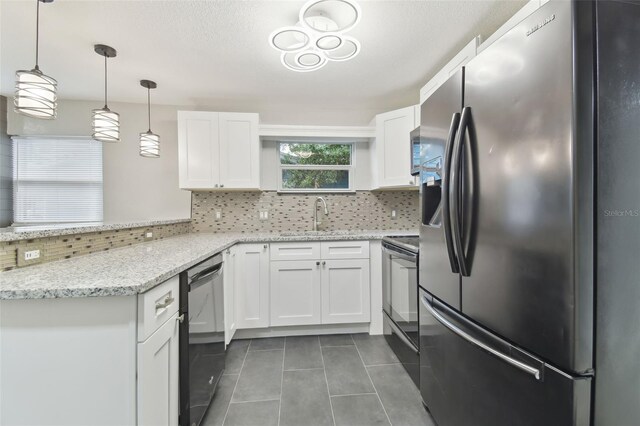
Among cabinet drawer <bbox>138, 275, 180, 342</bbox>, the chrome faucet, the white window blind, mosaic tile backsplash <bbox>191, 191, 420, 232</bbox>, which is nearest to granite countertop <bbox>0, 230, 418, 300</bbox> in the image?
cabinet drawer <bbox>138, 275, 180, 342</bbox>

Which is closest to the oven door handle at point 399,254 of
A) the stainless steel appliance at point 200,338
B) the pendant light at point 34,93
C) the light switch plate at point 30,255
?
the stainless steel appliance at point 200,338

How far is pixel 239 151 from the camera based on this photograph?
8.97ft

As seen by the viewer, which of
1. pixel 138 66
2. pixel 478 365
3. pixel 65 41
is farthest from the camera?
pixel 138 66

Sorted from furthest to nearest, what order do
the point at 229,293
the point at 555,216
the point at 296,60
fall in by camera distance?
the point at 229,293 → the point at 296,60 → the point at 555,216

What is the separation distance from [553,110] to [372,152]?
2385 millimetres

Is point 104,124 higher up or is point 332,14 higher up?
point 332,14

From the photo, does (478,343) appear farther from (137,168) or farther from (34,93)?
(137,168)

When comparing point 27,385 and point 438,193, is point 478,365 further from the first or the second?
point 27,385

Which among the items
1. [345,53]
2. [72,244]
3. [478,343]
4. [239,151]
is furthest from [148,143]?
[478,343]

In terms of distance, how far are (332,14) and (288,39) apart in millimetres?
355

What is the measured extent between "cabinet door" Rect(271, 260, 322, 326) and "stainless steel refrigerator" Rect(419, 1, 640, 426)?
1593mm

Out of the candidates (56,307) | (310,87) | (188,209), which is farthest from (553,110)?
(188,209)

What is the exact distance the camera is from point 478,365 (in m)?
1.00

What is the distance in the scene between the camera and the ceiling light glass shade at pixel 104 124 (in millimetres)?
1897
